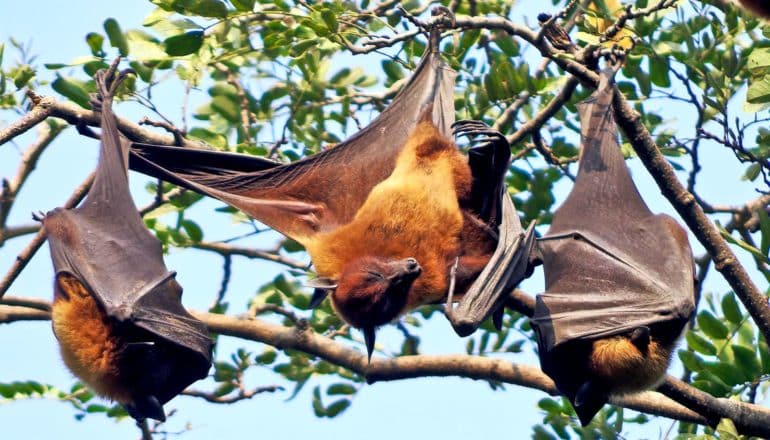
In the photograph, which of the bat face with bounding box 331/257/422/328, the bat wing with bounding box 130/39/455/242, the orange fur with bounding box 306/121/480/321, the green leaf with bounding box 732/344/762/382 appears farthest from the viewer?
the bat wing with bounding box 130/39/455/242

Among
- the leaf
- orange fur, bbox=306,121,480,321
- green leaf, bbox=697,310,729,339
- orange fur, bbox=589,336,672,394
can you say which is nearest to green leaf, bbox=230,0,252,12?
the leaf

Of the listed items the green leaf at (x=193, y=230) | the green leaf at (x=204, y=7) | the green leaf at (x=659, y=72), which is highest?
the green leaf at (x=204, y=7)

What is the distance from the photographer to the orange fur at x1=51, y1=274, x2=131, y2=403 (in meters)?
6.54

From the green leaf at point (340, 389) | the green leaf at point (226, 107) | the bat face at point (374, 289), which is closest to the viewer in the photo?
the bat face at point (374, 289)

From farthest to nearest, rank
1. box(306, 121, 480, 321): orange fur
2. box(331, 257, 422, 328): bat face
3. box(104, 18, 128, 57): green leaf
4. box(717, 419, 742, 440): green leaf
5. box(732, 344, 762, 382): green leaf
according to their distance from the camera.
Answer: box(104, 18, 128, 57): green leaf
box(306, 121, 480, 321): orange fur
box(331, 257, 422, 328): bat face
box(732, 344, 762, 382): green leaf
box(717, 419, 742, 440): green leaf

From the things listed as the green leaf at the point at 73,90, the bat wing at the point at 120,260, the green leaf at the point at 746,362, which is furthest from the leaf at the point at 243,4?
the green leaf at the point at 746,362

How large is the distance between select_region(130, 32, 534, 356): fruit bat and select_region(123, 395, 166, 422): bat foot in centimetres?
127

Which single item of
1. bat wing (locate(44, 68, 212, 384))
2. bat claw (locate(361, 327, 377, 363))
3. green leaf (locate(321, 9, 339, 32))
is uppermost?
green leaf (locate(321, 9, 339, 32))

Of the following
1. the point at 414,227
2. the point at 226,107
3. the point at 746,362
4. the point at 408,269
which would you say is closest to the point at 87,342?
the point at 408,269

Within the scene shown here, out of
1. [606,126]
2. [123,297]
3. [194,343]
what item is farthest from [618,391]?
[123,297]

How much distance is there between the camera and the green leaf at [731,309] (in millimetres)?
6536

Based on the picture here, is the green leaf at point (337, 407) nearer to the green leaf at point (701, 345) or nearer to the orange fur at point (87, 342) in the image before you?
the orange fur at point (87, 342)

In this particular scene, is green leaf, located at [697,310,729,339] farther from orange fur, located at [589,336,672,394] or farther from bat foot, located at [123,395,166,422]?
bat foot, located at [123,395,166,422]

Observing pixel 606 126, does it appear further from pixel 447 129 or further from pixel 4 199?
pixel 4 199
